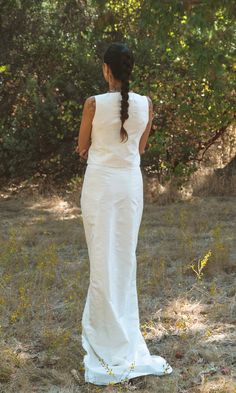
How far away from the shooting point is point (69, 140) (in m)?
10.8

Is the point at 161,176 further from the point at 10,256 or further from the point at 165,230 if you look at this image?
the point at 10,256

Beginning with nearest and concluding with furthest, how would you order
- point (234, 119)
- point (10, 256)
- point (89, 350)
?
point (89, 350) → point (10, 256) → point (234, 119)

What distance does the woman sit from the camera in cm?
361

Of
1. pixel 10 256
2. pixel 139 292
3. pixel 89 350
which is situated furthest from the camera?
pixel 10 256

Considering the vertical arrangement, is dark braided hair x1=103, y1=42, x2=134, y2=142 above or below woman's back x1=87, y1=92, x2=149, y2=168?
above

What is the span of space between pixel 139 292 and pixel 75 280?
0.63 meters

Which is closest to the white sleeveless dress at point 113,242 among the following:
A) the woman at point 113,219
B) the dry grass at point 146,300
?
the woman at point 113,219

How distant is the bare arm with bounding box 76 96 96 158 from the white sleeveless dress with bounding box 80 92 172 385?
38mm

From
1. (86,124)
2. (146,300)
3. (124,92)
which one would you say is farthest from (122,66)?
(146,300)

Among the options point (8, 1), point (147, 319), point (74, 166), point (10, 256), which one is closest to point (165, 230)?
point (10, 256)

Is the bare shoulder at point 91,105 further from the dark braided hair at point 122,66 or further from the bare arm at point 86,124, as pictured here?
the dark braided hair at point 122,66

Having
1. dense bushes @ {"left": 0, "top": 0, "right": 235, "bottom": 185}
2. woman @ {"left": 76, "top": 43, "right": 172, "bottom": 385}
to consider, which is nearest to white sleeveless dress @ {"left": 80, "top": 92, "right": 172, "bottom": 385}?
woman @ {"left": 76, "top": 43, "right": 172, "bottom": 385}

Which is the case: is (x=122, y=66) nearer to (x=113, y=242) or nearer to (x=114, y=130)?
(x=114, y=130)

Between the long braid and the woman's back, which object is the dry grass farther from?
the long braid
